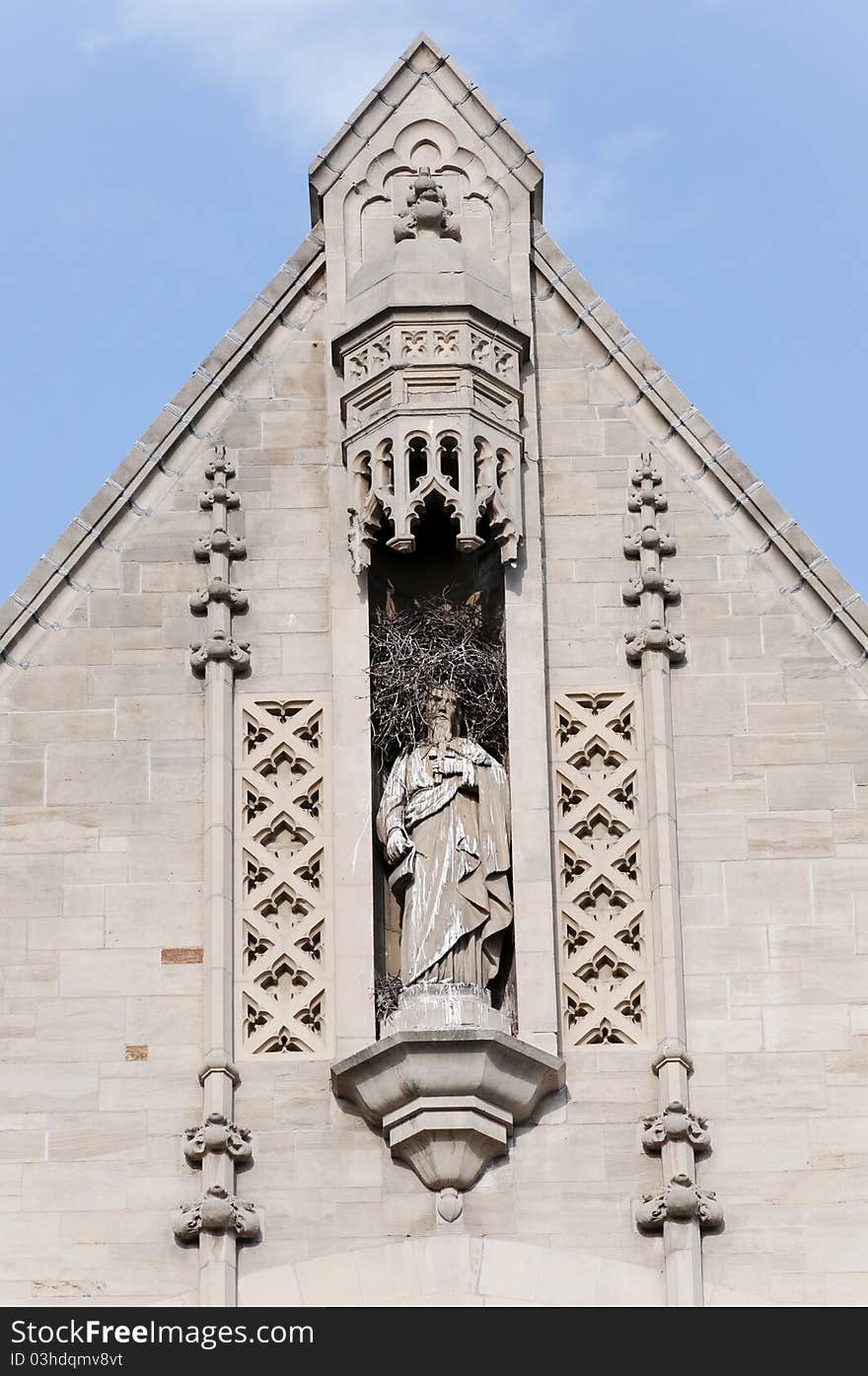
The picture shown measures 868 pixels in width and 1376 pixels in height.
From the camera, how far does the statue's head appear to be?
20578mm

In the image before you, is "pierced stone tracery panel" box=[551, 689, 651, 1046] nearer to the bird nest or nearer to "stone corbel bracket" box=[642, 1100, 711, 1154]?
the bird nest

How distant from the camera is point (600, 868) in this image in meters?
20.1

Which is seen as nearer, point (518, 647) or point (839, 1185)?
point (839, 1185)

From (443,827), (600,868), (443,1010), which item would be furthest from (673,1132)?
(443,827)

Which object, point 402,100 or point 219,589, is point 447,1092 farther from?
point 402,100

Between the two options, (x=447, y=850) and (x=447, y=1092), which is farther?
(x=447, y=850)

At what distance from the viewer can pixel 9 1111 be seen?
19422 millimetres

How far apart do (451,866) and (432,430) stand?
2244 millimetres

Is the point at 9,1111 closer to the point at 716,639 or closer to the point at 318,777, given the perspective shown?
the point at 318,777

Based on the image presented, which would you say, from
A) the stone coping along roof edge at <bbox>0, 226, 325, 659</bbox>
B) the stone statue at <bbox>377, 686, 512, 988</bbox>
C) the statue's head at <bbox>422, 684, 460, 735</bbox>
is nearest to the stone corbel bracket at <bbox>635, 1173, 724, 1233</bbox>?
the stone statue at <bbox>377, 686, 512, 988</bbox>

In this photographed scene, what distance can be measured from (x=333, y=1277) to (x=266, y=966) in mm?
1649
